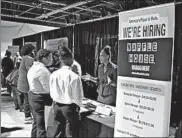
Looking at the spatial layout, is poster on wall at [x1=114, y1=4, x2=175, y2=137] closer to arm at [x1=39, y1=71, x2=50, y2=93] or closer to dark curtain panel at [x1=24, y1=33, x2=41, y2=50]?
arm at [x1=39, y1=71, x2=50, y2=93]

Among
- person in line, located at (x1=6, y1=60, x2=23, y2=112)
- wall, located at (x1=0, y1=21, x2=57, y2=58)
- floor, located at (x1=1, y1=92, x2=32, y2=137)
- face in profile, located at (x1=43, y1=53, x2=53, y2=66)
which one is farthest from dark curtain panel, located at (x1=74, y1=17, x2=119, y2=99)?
floor, located at (x1=1, y1=92, x2=32, y2=137)

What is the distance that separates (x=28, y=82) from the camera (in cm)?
224

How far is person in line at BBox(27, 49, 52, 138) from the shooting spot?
7.05 ft

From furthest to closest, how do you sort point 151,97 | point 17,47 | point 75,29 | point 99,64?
point 17,47 < point 75,29 < point 99,64 < point 151,97

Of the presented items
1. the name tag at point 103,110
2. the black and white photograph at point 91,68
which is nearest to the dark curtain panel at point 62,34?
the black and white photograph at point 91,68

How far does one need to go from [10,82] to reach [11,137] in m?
0.62

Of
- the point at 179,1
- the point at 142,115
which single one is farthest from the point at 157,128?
the point at 179,1

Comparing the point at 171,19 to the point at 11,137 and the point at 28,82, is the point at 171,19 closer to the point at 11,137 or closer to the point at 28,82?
the point at 28,82

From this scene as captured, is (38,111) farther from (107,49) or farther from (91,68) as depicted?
(107,49)

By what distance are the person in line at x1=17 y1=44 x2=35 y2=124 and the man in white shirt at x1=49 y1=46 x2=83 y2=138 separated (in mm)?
339

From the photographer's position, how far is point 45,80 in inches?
→ 84.6

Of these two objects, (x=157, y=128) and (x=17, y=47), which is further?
(x=17, y=47)

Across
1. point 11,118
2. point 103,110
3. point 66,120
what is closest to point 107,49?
point 103,110

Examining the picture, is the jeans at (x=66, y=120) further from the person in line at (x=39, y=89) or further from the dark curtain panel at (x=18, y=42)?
the dark curtain panel at (x=18, y=42)
